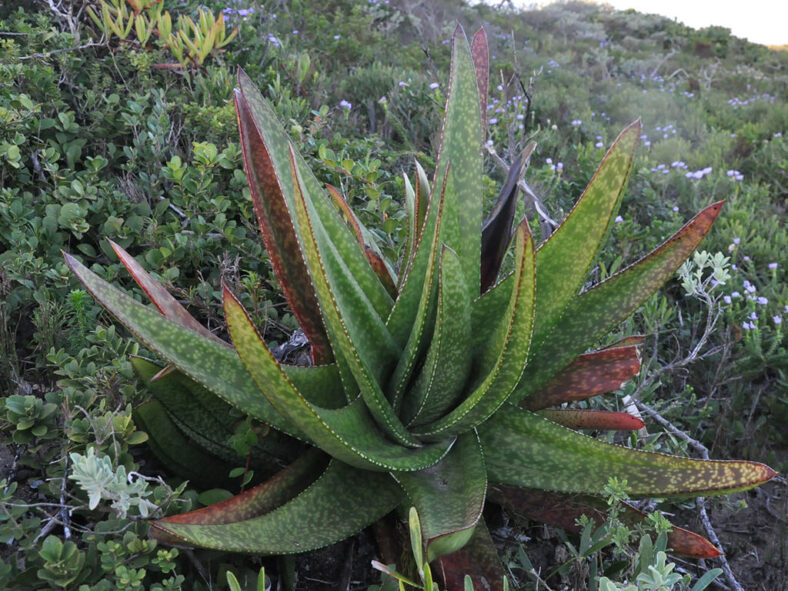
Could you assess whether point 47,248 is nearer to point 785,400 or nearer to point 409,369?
point 409,369

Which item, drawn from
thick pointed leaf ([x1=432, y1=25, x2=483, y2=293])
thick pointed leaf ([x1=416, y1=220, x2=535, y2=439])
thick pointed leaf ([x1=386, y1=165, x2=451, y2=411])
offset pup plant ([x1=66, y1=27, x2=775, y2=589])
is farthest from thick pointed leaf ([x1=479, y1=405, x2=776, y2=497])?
thick pointed leaf ([x1=432, y1=25, x2=483, y2=293])

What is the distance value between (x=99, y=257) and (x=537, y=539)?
5.89 ft

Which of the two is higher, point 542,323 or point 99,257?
point 542,323

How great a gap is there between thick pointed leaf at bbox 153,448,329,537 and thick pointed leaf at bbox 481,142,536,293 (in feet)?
2.06

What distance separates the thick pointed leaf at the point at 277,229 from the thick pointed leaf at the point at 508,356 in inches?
14.2

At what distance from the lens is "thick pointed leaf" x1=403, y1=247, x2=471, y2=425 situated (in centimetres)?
126

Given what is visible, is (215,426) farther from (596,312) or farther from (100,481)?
(596,312)

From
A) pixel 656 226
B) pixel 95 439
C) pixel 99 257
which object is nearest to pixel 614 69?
pixel 656 226

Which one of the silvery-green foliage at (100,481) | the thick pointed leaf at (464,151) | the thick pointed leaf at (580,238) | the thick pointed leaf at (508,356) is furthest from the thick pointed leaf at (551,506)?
the silvery-green foliage at (100,481)

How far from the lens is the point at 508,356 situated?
4.17ft

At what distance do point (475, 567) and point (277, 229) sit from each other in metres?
0.87

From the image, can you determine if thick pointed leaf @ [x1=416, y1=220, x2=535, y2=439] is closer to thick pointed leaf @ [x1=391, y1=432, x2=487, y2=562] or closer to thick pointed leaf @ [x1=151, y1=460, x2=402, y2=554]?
thick pointed leaf @ [x1=391, y1=432, x2=487, y2=562]

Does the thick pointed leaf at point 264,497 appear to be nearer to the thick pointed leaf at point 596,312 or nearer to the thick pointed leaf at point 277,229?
the thick pointed leaf at point 277,229

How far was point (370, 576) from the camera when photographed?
1.60 m
